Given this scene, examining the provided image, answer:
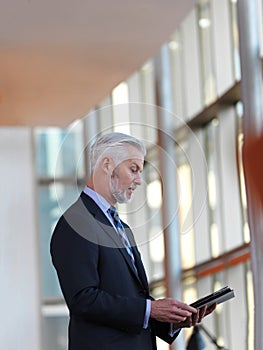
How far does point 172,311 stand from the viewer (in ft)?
11.1

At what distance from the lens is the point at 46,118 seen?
10.6 meters

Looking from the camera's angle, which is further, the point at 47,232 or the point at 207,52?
the point at 47,232

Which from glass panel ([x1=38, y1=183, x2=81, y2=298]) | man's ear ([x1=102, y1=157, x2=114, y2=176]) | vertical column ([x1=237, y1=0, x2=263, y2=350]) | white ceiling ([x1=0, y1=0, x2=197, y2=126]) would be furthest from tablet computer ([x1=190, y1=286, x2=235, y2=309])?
glass panel ([x1=38, y1=183, x2=81, y2=298])

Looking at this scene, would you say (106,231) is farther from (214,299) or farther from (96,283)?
(214,299)

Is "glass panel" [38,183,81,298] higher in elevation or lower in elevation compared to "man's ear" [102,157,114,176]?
higher

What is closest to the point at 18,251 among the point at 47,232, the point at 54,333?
the point at 47,232

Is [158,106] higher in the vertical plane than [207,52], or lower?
lower

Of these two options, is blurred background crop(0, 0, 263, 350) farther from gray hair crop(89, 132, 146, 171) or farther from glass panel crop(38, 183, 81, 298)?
glass panel crop(38, 183, 81, 298)

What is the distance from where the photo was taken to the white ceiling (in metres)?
7.56

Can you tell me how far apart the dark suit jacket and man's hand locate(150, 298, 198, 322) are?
45 mm

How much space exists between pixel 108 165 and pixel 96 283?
1.27 ft

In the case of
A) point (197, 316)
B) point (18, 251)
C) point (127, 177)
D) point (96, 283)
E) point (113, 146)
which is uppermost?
point (18, 251)

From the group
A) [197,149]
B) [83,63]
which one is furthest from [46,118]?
[197,149]

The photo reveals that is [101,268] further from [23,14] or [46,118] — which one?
[46,118]
